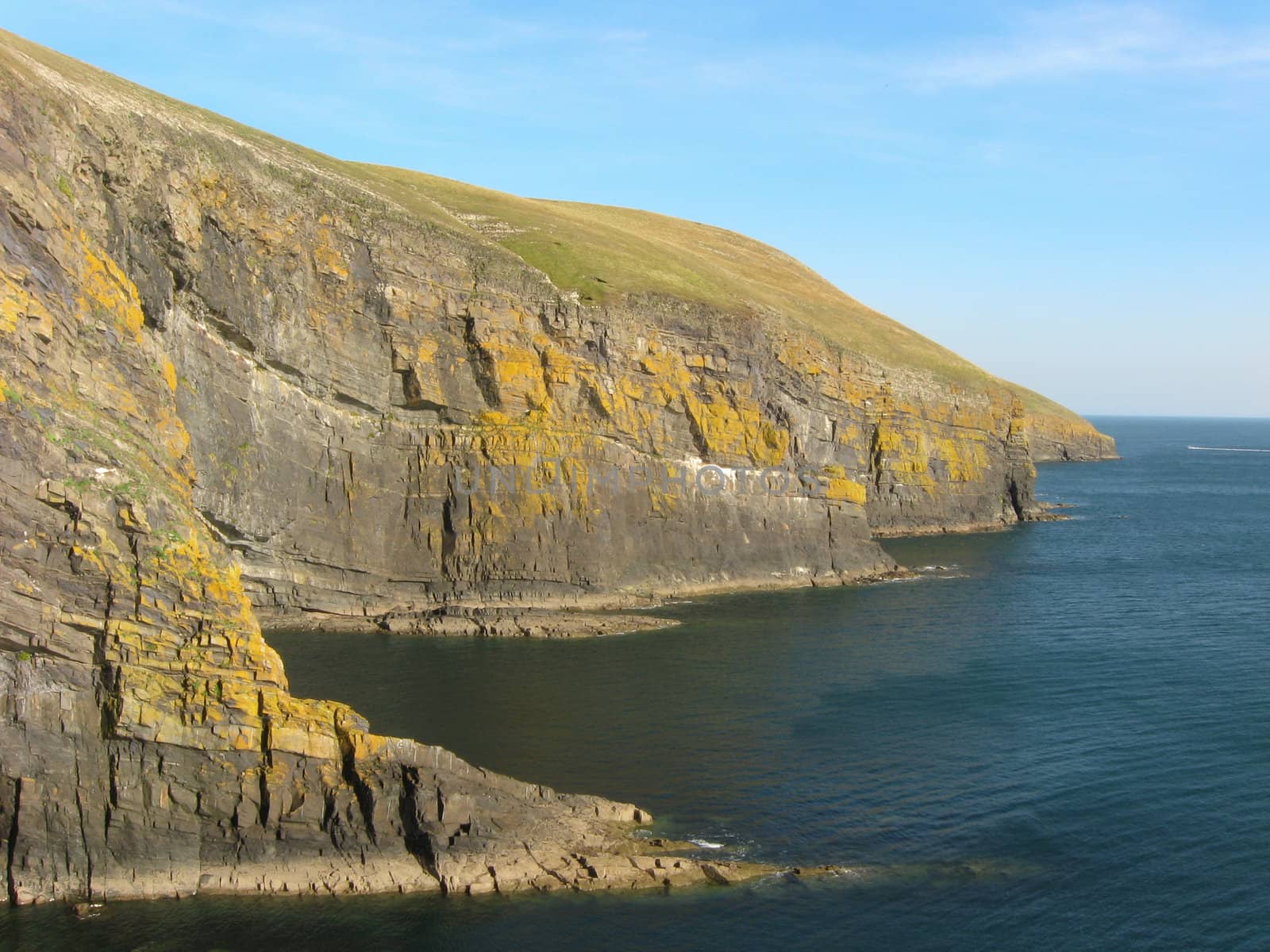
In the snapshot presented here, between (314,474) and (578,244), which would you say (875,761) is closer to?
(314,474)

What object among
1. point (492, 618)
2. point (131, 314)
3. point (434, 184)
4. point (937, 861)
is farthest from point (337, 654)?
point (434, 184)

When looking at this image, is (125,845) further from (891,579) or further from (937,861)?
(891,579)

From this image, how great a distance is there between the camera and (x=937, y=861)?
3086 cm

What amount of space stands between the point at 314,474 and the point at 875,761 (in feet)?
109

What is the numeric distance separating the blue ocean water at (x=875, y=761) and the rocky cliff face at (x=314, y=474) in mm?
2130

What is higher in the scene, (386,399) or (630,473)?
(386,399)

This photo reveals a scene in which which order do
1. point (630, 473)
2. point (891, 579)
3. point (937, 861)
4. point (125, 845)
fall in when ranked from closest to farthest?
point (125, 845) → point (937, 861) → point (630, 473) → point (891, 579)

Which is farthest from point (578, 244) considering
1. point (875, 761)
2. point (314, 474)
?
point (875, 761)

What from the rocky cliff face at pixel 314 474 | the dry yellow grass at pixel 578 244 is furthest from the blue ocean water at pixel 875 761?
the dry yellow grass at pixel 578 244

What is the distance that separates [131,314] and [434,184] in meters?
54.9

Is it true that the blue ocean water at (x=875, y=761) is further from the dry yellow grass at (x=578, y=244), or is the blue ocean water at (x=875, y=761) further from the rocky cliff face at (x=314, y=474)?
the dry yellow grass at (x=578, y=244)

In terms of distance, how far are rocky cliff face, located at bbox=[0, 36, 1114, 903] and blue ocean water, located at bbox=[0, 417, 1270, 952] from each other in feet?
6.99

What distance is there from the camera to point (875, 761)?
127 ft

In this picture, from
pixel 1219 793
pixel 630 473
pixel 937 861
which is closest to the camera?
pixel 937 861
